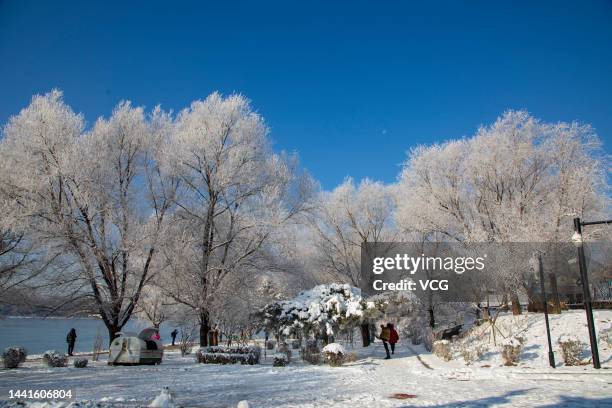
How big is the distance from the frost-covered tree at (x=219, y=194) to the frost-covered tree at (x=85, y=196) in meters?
1.94

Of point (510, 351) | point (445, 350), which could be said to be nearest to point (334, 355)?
point (445, 350)

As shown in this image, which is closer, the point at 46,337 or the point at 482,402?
the point at 482,402

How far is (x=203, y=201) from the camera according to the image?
22594 millimetres

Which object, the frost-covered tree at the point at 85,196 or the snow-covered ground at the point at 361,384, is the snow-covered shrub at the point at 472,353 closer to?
the snow-covered ground at the point at 361,384

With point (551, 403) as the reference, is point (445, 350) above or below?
below

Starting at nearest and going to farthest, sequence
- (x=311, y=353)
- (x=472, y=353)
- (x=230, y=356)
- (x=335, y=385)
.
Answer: (x=335, y=385) < (x=472, y=353) < (x=230, y=356) < (x=311, y=353)

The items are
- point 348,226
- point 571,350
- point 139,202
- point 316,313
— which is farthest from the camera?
point 348,226

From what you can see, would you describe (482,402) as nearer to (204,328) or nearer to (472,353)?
(472,353)

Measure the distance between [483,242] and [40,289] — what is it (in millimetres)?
21015

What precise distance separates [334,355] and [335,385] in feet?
17.9

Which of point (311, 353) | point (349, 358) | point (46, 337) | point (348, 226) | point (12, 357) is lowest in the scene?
point (46, 337)

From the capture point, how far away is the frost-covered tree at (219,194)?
69.9 ft

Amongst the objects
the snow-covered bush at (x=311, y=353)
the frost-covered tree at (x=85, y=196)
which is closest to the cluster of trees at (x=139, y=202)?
the frost-covered tree at (x=85, y=196)

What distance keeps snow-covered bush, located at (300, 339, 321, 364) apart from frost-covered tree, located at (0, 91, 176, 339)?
8.36m
